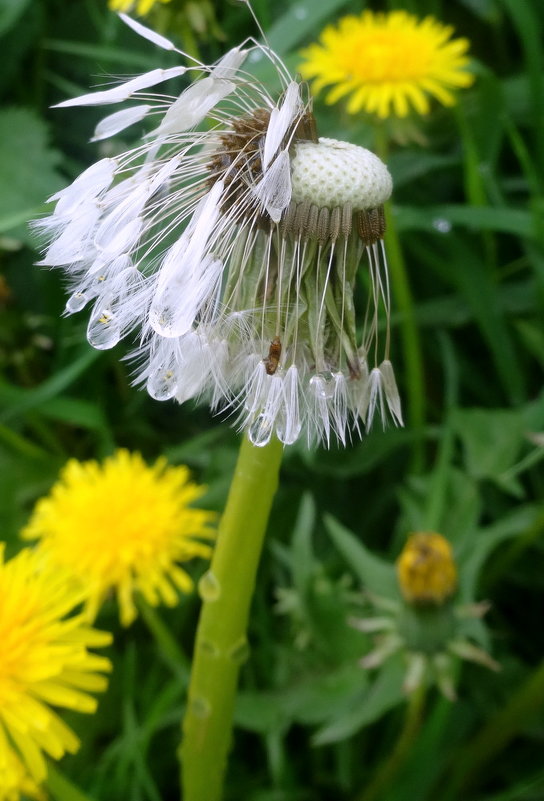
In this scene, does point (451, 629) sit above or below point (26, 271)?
below

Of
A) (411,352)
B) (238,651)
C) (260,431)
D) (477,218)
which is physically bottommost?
(238,651)

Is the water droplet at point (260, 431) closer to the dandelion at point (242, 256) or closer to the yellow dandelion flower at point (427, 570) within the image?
the dandelion at point (242, 256)

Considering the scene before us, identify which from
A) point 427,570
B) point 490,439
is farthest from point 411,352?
point 427,570

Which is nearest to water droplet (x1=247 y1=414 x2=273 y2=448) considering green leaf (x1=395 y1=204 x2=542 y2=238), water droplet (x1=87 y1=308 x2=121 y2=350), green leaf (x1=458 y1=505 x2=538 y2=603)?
water droplet (x1=87 y1=308 x2=121 y2=350)

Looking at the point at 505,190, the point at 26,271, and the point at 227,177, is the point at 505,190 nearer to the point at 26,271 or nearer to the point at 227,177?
the point at 26,271

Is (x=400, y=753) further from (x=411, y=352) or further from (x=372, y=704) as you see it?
(x=411, y=352)

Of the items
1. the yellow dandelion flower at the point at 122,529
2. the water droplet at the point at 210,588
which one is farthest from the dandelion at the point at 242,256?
the yellow dandelion flower at the point at 122,529

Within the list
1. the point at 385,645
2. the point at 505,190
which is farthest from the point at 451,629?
the point at 505,190
